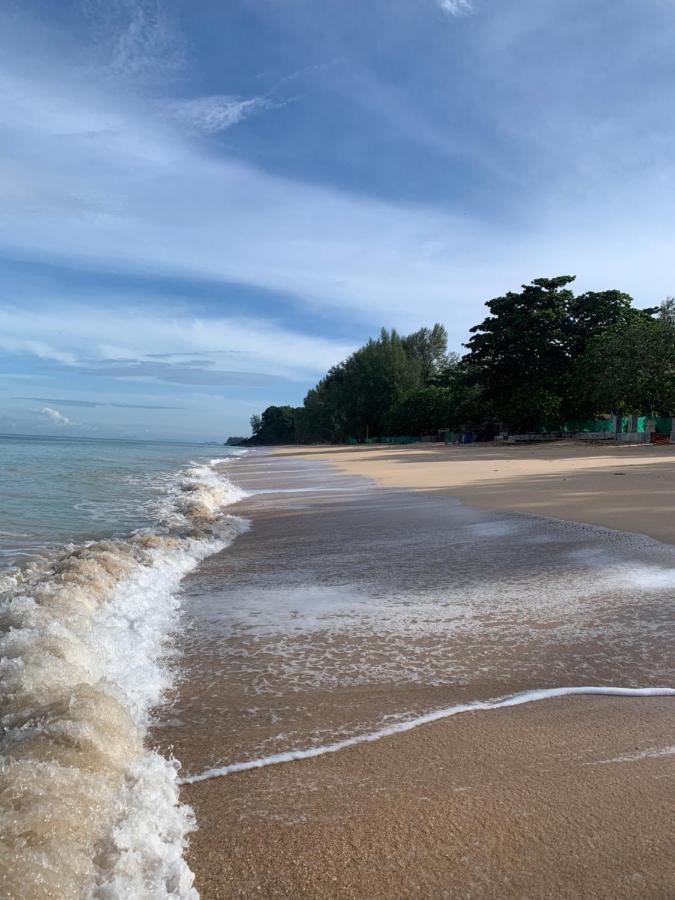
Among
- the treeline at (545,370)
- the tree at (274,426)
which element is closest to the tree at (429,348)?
the treeline at (545,370)

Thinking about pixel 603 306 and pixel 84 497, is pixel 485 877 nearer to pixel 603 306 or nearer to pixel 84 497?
pixel 84 497

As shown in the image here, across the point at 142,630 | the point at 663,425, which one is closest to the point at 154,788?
the point at 142,630

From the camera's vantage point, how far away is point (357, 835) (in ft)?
6.31

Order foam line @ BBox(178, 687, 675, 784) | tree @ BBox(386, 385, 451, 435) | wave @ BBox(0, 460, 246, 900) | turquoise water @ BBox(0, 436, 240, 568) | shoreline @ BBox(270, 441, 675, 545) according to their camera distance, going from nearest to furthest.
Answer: wave @ BBox(0, 460, 246, 900)
foam line @ BBox(178, 687, 675, 784)
shoreline @ BBox(270, 441, 675, 545)
turquoise water @ BBox(0, 436, 240, 568)
tree @ BBox(386, 385, 451, 435)

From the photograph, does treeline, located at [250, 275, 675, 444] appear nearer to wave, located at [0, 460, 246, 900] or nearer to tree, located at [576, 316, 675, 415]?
tree, located at [576, 316, 675, 415]

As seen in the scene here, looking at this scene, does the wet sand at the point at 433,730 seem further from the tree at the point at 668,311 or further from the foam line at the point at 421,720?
the tree at the point at 668,311

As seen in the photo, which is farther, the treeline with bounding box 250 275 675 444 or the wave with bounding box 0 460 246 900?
the treeline with bounding box 250 275 675 444

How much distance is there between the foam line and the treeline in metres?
33.1

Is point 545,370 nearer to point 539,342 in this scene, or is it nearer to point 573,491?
point 539,342

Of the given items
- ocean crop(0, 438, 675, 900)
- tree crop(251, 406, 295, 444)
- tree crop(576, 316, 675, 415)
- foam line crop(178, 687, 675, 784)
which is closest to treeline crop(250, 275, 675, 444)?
tree crop(576, 316, 675, 415)

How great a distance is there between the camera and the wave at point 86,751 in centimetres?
174

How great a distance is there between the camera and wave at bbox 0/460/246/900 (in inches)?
68.6

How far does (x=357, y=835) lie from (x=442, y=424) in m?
59.1

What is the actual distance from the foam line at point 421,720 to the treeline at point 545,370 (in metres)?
33.1
